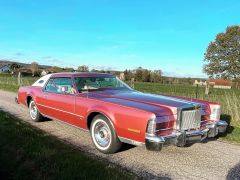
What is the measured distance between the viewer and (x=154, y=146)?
449 centimetres

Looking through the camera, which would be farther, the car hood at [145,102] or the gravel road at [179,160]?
the car hood at [145,102]

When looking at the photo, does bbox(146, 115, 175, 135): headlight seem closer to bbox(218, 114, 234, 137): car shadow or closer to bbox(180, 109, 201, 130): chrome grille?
bbox(180, 109, 201, 130): chrome grille

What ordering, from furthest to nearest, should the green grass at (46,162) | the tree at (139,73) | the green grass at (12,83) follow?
the tree at (139,73) < the green grass at (12,83) < the green grass at (46,162)

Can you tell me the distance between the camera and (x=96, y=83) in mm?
6621

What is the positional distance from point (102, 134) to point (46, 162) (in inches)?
50.3

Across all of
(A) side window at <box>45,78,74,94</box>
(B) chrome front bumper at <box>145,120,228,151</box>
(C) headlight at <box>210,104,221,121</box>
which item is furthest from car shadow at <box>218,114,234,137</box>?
(A) side window at <box>45,78,74,94</box>

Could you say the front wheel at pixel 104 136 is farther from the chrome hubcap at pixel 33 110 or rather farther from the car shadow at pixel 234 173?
the chrome hubcap at pixel 33 110

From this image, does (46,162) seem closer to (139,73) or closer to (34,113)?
(34,113)

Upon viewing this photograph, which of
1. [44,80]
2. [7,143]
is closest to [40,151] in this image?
[7,143]

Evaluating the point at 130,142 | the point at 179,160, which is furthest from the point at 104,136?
the point at 179,160

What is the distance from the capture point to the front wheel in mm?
5211

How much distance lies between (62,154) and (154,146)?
5.40 ft

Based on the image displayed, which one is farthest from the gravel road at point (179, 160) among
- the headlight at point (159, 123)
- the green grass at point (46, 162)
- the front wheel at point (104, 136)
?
the headlight at point (159, 123)

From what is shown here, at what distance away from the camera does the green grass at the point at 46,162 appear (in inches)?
163
